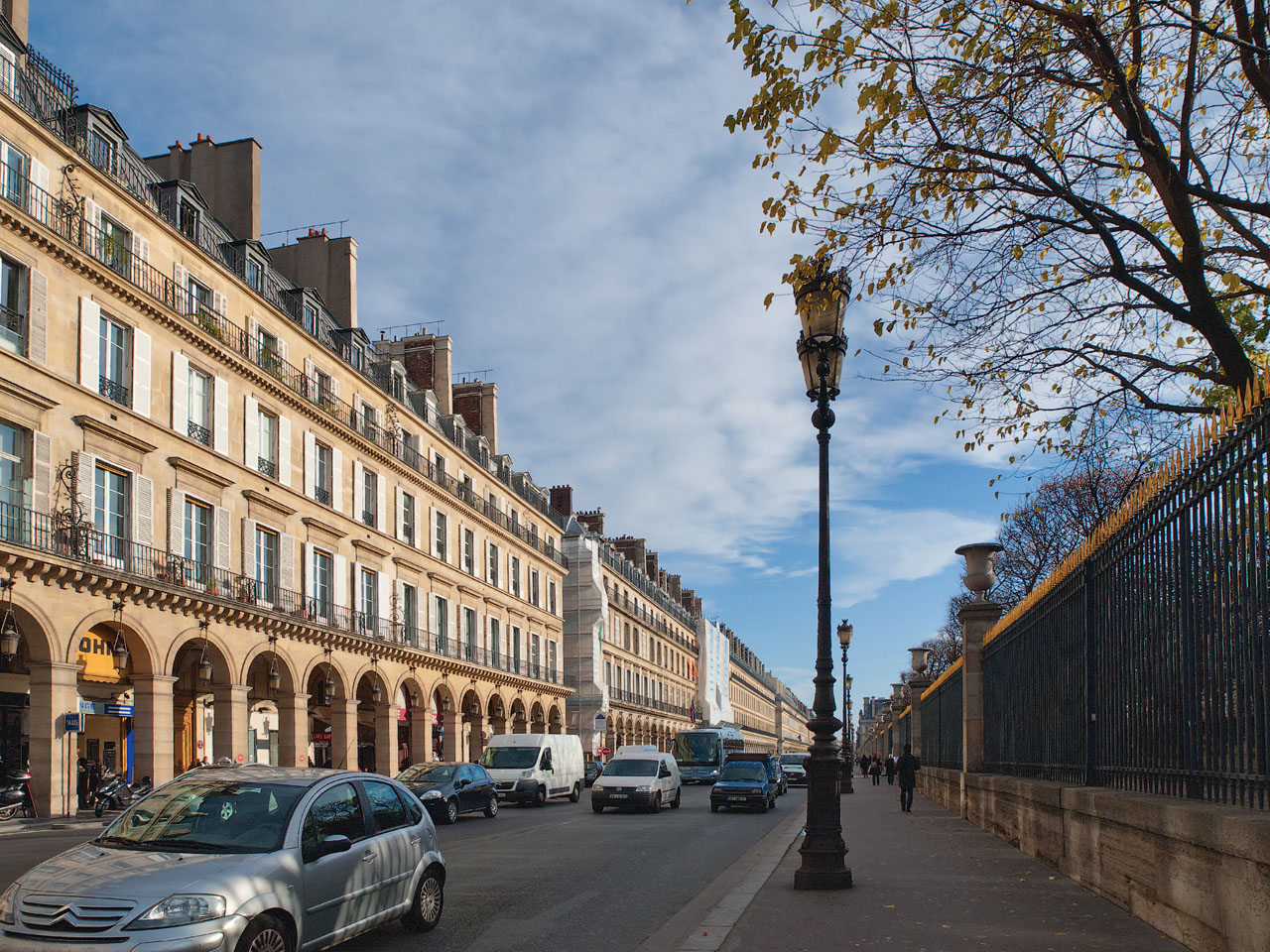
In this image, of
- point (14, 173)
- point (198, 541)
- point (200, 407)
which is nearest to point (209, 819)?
point (14, 173)

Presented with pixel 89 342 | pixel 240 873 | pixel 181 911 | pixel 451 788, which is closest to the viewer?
pixel 181 911

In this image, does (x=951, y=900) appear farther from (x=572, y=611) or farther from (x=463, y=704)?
(x=572, y=611)

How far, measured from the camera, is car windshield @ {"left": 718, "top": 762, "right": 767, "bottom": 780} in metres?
29.8

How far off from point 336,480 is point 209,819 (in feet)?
105

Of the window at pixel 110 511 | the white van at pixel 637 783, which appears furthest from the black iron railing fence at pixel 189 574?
the white van at pixel 637 783

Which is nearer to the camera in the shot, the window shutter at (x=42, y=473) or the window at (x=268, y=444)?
the window shutter at (x=42, y=473)

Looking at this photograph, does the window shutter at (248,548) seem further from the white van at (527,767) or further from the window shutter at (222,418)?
the white van at (527,767)

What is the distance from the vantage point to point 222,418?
32.0 m

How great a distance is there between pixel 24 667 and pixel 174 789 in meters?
21.9

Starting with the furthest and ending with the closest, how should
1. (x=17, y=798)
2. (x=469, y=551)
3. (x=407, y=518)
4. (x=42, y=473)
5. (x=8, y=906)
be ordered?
(x=469, y=551)
(x=407, y=518)
(x=42, y=473)
(x=17, y=798)
(x=8, y=906)

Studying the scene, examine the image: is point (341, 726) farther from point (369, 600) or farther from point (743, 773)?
point (743, 773)

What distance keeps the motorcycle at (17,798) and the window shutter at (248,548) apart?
9027 millimetres

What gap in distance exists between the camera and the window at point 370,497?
41219 mm

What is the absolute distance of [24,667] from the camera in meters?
26.9
